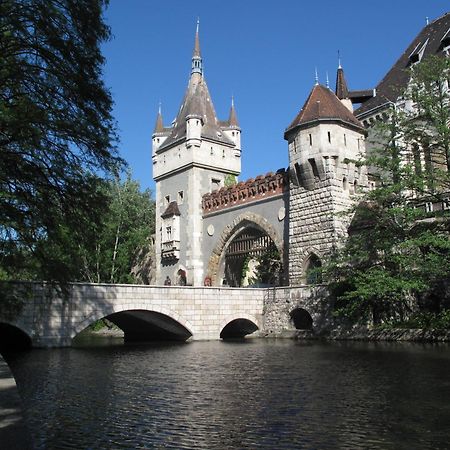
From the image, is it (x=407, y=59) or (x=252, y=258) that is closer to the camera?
(x=407, y=59)


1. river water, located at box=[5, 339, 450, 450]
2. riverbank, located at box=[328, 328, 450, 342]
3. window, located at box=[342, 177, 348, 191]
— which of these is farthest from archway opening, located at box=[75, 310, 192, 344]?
window, located at box=[342, 177, 348, 191]

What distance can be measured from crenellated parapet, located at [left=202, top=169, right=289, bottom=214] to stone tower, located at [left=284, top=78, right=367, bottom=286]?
2.21 meters

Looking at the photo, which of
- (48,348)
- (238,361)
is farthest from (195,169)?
(238,361)

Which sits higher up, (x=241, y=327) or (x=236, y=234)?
(x=236, y=234)

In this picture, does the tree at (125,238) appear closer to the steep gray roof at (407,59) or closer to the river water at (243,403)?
the steep gray roof at (407,59)

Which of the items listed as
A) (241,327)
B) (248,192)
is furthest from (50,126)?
(248,192)

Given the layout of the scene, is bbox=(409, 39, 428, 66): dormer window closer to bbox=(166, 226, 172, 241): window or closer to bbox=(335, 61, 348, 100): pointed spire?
bbox=(335, 61, 348, 100): pointed spire

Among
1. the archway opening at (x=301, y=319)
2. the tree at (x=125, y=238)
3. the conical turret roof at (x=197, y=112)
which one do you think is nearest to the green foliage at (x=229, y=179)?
the conical turret roof at (x=197, y=112)

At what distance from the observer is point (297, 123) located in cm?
2698

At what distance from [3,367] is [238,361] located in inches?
306

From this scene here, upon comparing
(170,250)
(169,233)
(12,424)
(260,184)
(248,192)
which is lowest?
(12,424)

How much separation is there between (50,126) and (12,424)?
4.79 m

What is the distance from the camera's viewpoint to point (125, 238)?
40188 mm

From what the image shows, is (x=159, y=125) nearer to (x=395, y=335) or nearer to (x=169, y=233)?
(x=169, y=233)
